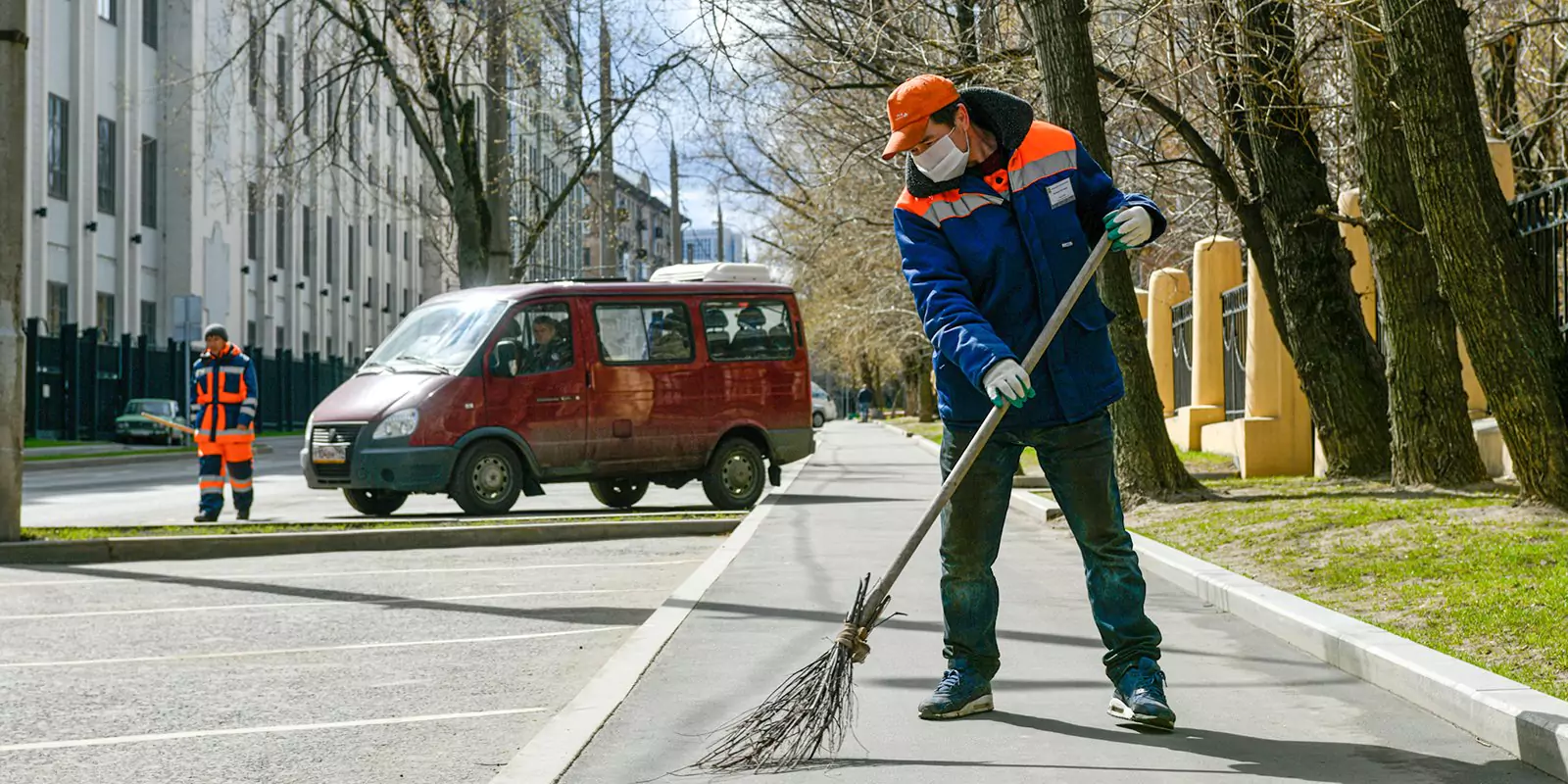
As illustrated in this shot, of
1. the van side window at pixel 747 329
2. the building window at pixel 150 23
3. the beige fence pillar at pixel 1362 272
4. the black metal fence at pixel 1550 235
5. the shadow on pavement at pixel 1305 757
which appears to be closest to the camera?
the shadow on pavement at pixel 1305 757

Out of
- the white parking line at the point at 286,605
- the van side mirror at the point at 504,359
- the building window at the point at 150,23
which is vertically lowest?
the white parking line at the point at 286,605

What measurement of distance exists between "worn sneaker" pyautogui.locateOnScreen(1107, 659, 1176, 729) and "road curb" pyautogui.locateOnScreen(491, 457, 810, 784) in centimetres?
165

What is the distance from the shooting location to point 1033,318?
536cm

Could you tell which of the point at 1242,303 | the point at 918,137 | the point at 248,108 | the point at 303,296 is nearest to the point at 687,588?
the point at 918,137

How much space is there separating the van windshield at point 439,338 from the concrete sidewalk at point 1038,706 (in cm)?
615

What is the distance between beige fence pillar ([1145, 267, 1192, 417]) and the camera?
24.5 metres

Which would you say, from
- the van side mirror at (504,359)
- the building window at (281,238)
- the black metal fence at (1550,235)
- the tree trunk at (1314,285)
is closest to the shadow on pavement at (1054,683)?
the black metal fence at (1550,235)

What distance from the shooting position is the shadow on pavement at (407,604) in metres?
8.56

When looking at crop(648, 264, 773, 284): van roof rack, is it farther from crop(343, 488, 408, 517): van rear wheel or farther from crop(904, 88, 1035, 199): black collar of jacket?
crop(904, 88, 1035, 199): black collar of jacket

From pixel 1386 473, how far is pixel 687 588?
767 centimetres

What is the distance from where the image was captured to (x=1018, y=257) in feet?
17.6

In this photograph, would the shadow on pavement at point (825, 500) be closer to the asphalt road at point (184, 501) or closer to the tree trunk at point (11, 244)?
the asphalt road at point (184, 501)

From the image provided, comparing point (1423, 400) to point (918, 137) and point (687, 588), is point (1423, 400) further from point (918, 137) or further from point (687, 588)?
point (918, 137)

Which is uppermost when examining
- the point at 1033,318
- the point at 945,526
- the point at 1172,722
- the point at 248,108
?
the point at 248,108
